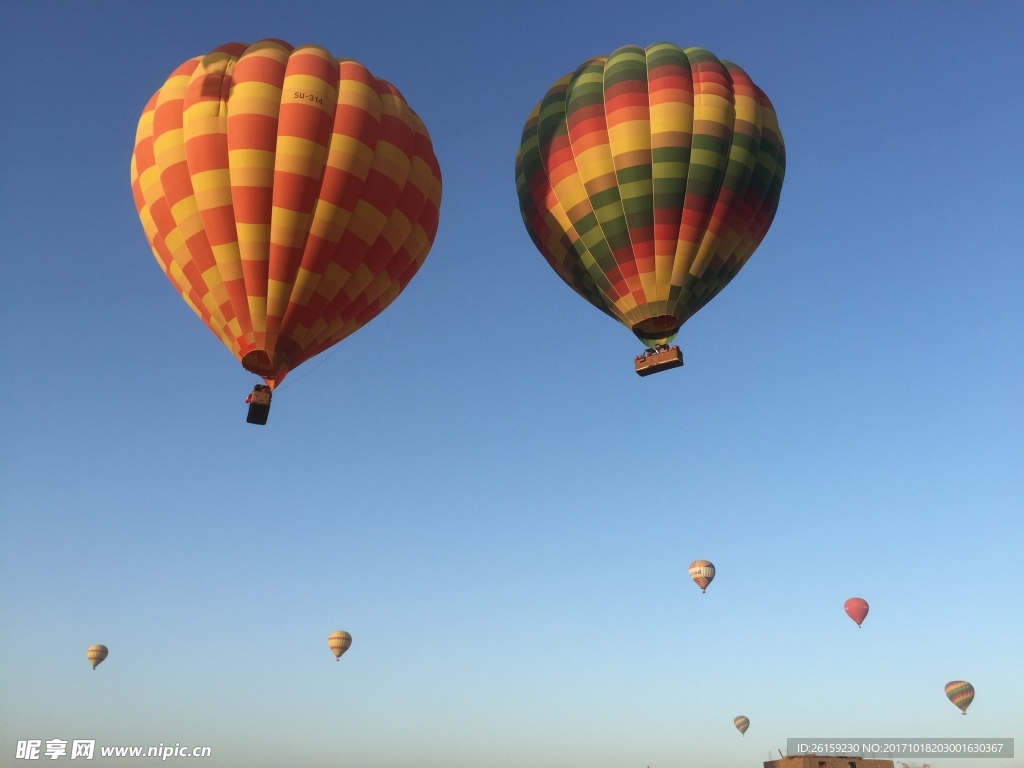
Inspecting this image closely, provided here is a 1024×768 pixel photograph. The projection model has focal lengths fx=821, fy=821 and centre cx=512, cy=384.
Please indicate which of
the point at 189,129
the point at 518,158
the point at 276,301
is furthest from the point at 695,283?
the point at 189,129

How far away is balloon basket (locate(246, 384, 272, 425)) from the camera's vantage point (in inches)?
647

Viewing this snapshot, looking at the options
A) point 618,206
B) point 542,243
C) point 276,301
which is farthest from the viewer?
point 542,243

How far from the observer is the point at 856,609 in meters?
34.6

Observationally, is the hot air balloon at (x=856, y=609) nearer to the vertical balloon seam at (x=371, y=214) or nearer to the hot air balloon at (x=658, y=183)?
the hot air balloon at (x=658, y=183)

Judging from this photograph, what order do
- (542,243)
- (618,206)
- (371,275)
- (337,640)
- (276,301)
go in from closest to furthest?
1. (276,301)
2. (371,275)
3. (618,206)
4. (542,243)
5. (337,640)

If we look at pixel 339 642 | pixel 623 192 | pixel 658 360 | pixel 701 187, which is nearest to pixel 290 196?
pixel 623 192

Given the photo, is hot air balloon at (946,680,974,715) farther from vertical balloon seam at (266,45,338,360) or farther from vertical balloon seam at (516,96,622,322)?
vertical balloon seam at (266,45,338,360)

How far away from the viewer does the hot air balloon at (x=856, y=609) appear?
34347 mm

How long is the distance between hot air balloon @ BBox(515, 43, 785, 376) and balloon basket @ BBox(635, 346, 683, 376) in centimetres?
3

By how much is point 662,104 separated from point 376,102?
696 cm

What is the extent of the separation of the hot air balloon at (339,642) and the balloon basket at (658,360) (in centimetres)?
2039

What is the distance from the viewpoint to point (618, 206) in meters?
19.8

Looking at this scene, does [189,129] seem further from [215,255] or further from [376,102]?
[376,102]

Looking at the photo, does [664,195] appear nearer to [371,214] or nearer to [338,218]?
[371,214]
